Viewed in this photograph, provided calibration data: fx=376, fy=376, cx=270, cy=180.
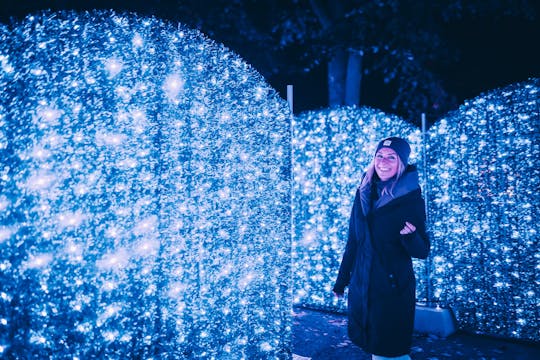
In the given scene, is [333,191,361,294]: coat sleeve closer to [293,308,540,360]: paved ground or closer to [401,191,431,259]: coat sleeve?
[401,191,431,259]: coat sleeve

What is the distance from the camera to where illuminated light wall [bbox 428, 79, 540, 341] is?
405cm

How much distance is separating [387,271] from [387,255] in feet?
0.37

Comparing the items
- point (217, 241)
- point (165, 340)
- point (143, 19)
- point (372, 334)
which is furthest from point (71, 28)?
point (372, 334)

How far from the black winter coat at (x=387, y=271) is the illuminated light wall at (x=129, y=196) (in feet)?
2.68

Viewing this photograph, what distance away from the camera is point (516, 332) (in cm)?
410

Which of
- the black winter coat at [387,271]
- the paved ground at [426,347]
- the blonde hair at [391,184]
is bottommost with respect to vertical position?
the paved ground at [426,347]

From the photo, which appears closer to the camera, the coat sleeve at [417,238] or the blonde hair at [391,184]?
the coat sleeve at [417,238]

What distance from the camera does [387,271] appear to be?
104 inches

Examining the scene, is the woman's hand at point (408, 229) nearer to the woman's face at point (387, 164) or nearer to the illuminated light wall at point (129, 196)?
the woman's face at point (387, 164)

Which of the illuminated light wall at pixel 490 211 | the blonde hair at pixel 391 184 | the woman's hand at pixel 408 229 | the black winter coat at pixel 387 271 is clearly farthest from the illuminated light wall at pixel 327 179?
the woman's hand at pixel 408 229

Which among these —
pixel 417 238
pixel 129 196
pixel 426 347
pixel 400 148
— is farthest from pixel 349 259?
pixel 426 347

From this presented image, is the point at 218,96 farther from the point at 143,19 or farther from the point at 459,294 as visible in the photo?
the point at 459,294

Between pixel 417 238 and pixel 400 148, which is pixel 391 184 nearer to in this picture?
pixel 400 148

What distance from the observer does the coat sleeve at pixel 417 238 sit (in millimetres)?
2637
